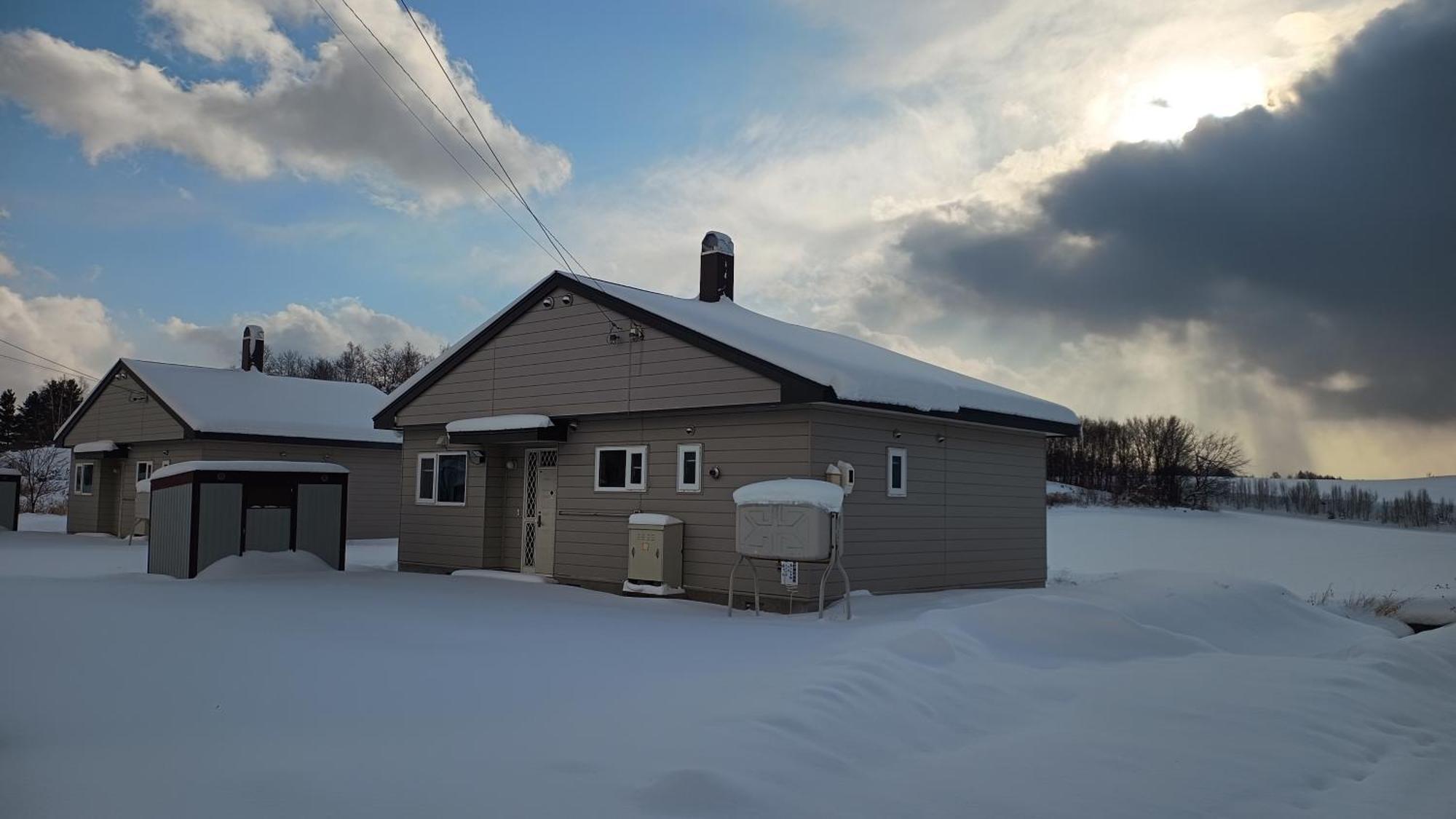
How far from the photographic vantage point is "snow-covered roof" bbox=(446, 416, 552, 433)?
48.9ft

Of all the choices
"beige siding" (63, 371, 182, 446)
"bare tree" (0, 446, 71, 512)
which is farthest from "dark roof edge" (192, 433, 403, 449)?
"bare tree" (0, 446, 71, 512)

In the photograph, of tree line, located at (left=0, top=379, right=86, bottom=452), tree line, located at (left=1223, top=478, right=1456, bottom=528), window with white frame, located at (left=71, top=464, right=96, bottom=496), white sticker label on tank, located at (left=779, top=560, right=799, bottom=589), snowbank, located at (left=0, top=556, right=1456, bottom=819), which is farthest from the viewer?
tree line, located at (left=0, top=379, right=86, bottom=452)

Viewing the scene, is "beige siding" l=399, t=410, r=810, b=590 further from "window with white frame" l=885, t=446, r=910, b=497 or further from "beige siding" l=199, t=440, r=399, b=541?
"beige siding" l=199, t=440, r=399, b=541

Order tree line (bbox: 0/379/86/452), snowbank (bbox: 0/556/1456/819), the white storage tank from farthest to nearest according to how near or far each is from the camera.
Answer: tree line (bbox: 0/379/86/452) → the white storage tank → snowbank (bbox: 0/556/1456/819)

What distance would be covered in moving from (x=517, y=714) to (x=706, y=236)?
12168mm

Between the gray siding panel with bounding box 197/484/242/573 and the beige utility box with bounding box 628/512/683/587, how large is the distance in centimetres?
639

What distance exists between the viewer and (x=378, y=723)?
18.5ft

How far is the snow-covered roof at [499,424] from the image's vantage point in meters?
14.9

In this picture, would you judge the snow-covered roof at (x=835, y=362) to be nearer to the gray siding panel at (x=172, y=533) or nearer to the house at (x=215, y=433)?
the gray siding panel at (x=172, y=533)

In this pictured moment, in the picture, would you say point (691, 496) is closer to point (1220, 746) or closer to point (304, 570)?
point (304, 570)

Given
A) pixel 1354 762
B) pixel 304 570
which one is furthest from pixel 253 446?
pixel 1354 762

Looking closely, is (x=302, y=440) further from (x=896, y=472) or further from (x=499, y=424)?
(x=896, y=472)

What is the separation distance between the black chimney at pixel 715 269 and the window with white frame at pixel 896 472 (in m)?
4.82

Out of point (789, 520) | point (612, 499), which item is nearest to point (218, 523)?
point (612, 499)
